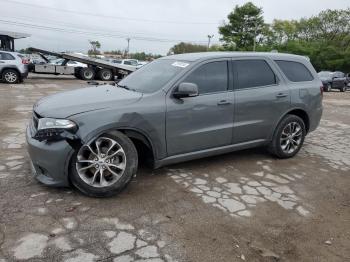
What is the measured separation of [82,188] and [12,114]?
5.71m

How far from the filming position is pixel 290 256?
293 centimetres

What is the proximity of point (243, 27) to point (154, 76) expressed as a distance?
44.9 metres

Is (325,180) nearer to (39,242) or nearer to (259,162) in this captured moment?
(259,162)

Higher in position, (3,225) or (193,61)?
(193,61)

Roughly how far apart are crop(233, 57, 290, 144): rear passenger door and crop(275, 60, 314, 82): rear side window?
0.80ft

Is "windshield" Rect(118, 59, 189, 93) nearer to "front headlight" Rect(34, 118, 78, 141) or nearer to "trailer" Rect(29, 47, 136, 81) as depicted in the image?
"front headlight" Rect(34, 118, 78, 141)

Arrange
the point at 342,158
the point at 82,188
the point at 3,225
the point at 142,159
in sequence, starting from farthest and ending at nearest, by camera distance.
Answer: the point at 342,158
the point at 142,159
the point at 82,188
the point at 3,225

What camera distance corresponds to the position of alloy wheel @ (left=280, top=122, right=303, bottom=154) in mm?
5398

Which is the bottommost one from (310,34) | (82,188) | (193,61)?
(82,188)

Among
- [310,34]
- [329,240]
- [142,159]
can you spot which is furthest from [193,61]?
[310,34]

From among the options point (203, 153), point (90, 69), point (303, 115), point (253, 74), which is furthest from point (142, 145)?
point (90, 69)

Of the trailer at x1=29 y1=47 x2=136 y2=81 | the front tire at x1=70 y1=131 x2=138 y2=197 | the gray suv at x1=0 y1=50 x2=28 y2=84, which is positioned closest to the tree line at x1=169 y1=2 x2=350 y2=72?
the trailer at x1=29 y1=47 x2=136 y2=81

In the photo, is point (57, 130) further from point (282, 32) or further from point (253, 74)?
point (282, 32)

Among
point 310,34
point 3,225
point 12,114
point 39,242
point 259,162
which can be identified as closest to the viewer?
point 39,242
